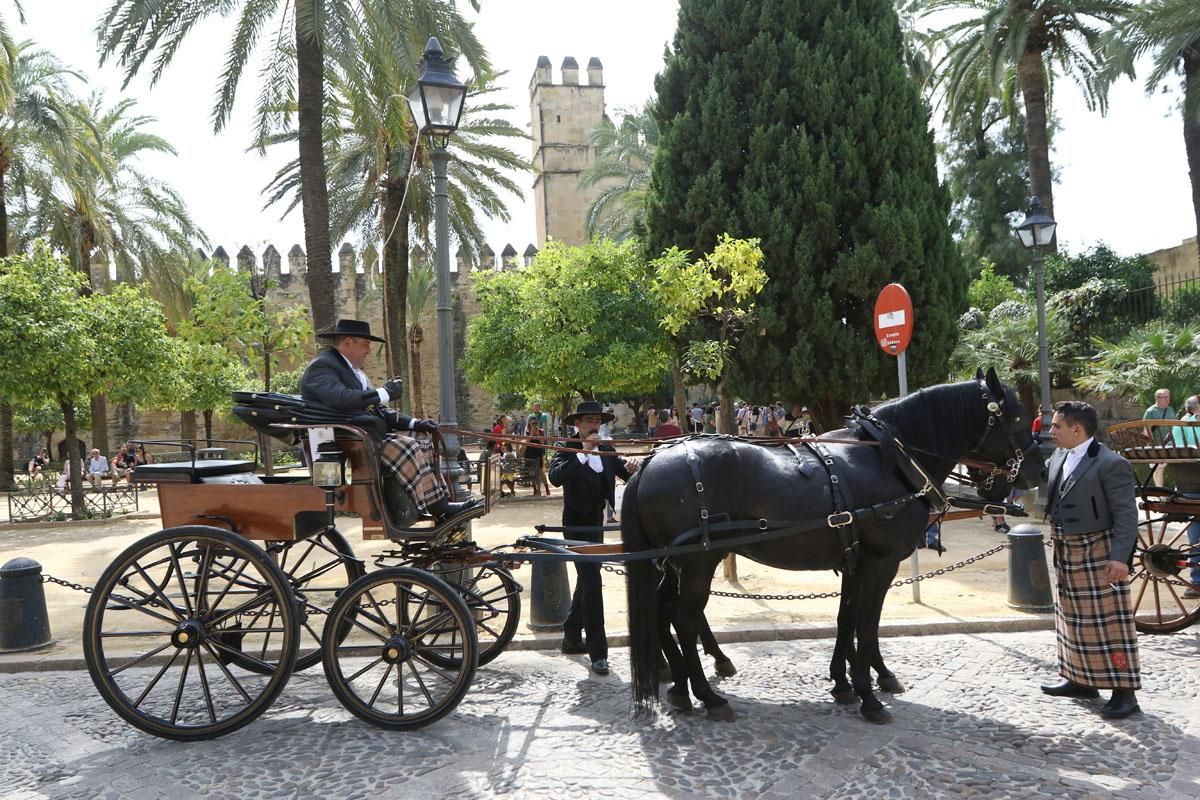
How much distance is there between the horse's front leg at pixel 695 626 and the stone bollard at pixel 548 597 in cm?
208

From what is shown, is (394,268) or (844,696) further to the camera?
(394,268)

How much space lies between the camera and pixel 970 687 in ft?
17.1

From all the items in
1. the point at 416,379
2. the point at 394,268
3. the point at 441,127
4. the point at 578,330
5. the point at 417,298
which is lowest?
the point at 416,379

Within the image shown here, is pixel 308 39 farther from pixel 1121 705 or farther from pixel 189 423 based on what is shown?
pixel 189 423

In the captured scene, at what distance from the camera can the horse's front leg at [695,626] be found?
15.5 feet

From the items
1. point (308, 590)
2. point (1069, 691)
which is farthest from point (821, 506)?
point (308, 590)

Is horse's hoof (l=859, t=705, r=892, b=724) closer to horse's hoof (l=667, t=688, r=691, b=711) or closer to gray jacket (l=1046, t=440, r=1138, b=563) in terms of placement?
horse's hoof (l=667, t=688, r=691, b=711)

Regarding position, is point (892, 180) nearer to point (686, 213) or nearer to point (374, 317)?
point (686, 213)

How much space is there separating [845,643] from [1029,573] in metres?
2.72

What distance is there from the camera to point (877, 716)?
4.61 meters

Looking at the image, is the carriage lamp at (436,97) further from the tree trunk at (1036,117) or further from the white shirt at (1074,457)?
the tree trunk at (1036,117)

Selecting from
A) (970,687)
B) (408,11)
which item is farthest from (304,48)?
(970,687)

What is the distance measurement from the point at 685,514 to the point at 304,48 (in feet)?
30.2

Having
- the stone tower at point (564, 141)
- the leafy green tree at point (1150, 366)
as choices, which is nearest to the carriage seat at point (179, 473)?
the leafy green tree at point (1150, 366)
